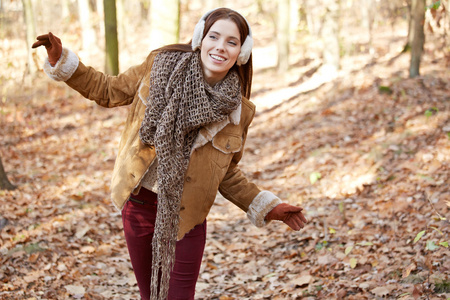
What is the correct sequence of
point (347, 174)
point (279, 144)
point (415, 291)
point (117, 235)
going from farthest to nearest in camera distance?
point (279, 144), point (347, 174), point (117, 235), point (415, 291)

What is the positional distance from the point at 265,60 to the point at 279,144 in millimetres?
11796

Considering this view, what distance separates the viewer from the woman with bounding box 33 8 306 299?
2.62 metres

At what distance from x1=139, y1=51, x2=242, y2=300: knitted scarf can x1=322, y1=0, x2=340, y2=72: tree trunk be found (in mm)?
11321

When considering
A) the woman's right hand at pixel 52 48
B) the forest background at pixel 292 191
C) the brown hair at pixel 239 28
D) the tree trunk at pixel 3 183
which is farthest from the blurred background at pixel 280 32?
the brown hair at pixel 239 28

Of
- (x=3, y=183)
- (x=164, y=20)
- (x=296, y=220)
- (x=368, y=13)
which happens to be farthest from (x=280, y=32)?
(x=296, y=220)

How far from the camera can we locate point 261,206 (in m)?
2.93

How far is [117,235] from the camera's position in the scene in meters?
5.45

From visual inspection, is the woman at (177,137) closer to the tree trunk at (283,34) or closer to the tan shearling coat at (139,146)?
the tan shearling coat at (139,146)

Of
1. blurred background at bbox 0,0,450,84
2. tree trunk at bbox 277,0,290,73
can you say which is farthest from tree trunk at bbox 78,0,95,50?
tree trunk at bbox 277,0,290,73

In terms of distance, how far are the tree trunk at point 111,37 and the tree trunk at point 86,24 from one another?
30.3ft

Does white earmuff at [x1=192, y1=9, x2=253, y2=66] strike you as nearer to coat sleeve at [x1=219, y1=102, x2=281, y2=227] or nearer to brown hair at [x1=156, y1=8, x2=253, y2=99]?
brown hair at [x1=156, y1=8, x2=253, y2=99]

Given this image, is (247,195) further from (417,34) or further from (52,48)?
(417,34)

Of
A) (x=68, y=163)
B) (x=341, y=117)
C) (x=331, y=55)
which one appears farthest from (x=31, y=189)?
(x=331, y=55)

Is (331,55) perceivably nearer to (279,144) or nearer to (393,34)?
(279,144)
